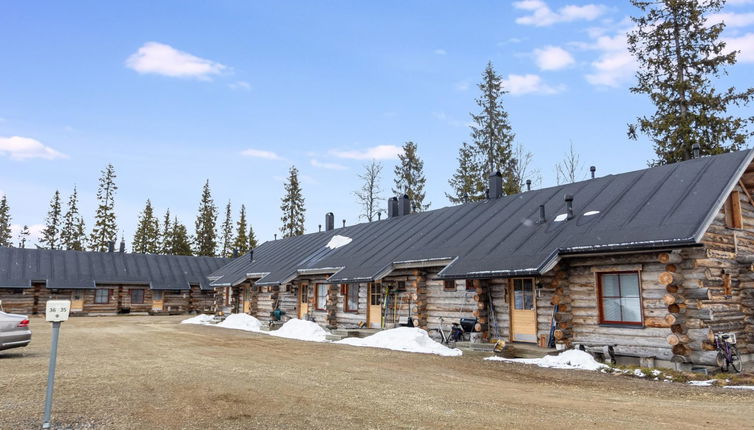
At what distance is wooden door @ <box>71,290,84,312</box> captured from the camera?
1476 inches

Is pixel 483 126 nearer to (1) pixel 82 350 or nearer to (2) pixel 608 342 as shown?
(2) pixel 608 342

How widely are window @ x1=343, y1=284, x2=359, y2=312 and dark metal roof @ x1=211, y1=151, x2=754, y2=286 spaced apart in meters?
1.01

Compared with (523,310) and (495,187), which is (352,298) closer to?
(495,187)

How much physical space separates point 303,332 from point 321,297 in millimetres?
3880

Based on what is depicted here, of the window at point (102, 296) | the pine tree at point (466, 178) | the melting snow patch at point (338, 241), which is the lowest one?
the window at point (102, 296)

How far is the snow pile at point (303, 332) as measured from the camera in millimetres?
20562

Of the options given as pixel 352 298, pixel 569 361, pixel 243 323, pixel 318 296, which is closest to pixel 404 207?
pixel 318 296

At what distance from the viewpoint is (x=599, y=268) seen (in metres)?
14.1

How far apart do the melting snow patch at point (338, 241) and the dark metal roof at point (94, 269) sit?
15702mm

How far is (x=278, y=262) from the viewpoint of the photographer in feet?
97.8

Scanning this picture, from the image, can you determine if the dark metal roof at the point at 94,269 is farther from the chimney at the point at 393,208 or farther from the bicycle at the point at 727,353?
the bicycle at the point at 727,353

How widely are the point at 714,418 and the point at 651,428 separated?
4.61ft

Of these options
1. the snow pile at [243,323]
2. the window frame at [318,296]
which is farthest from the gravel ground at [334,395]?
the snow pile at [243,323]

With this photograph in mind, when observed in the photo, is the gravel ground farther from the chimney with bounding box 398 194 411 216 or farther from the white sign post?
the chimney with bounding box 398 194 411 216
